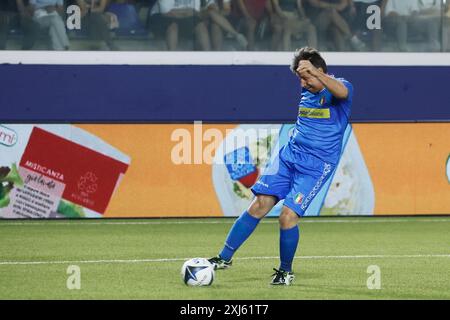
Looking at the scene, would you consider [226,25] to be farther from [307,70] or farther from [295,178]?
[307,70]

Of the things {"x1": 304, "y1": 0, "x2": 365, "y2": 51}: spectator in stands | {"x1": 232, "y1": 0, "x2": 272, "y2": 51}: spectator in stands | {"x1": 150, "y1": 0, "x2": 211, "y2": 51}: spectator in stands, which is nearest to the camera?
{"x1": 150, "y1": 0, "x2": 211, "y2": 51}: spectator in stands

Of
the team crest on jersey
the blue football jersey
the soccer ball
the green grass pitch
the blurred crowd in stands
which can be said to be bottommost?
the green grass pitch

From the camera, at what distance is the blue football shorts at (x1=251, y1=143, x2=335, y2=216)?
8.72 m

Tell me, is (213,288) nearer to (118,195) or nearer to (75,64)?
(118,195)

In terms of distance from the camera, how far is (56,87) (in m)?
16.6

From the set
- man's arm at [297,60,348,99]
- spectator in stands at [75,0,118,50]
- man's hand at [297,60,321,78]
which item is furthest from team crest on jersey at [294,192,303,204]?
spectator in stands at [75,0,118,50]

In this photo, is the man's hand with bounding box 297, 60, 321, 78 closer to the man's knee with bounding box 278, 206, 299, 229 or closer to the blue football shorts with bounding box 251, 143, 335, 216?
the blue football shorts with bounding box 251, 143, 335, 216

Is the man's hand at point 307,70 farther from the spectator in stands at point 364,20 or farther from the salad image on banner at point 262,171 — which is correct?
the spectator in stands at point 364,20

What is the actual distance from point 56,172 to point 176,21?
143 inches

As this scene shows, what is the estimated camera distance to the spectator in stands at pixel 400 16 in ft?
57.6

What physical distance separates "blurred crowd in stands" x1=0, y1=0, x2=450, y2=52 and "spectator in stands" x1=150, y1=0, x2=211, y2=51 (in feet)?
0.05

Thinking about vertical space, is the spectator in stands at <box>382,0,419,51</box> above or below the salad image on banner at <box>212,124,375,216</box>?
above

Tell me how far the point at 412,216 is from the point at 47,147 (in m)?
4.99

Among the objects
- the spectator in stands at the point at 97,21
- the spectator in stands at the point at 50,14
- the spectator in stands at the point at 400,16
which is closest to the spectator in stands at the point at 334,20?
the spectator in stands at the point at 400,16
